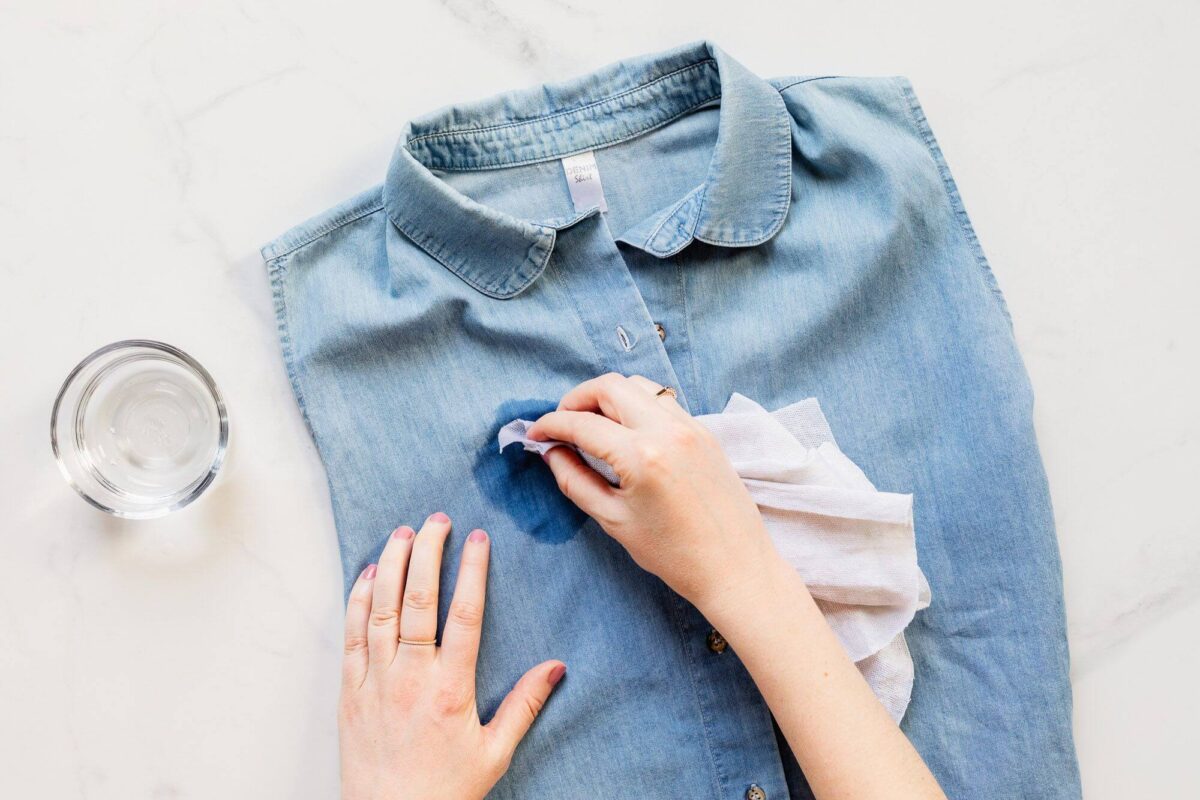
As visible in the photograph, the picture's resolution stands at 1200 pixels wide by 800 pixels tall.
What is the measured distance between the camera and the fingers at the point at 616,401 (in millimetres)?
908

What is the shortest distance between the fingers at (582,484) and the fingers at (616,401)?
0.06m

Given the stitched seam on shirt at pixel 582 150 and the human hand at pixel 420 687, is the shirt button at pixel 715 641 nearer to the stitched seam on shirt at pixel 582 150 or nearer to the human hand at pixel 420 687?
the human hand at pixel 420 687

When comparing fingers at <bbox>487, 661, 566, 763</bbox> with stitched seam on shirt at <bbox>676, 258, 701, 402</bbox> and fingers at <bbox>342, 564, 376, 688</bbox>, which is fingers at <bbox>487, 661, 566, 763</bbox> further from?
stitched seam on shirt at <bbox>676, 258, 701, 402</bbox>

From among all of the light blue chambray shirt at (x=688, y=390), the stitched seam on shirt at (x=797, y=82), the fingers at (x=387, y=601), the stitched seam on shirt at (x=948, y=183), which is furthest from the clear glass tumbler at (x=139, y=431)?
the stitched seam on shirt at (x=948, y=183)

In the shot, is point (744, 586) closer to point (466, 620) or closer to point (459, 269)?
point (466, 620)

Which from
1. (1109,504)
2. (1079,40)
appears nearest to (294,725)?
(1109,504)

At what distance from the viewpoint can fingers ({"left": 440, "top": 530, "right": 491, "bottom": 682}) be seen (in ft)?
3.32

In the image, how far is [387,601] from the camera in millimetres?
1037

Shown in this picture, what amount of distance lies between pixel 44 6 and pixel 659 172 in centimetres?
87

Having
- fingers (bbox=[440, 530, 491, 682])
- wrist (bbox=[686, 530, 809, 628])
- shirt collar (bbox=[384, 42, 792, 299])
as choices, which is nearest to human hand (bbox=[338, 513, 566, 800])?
fingers (bbox=[440, 530, 491, 682])

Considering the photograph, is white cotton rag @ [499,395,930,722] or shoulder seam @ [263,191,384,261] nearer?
white cotton rag @ [499,395,930,722]

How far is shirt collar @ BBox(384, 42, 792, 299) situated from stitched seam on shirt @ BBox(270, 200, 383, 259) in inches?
1.7

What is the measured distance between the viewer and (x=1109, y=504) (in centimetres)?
123

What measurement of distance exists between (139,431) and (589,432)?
0.65 m
